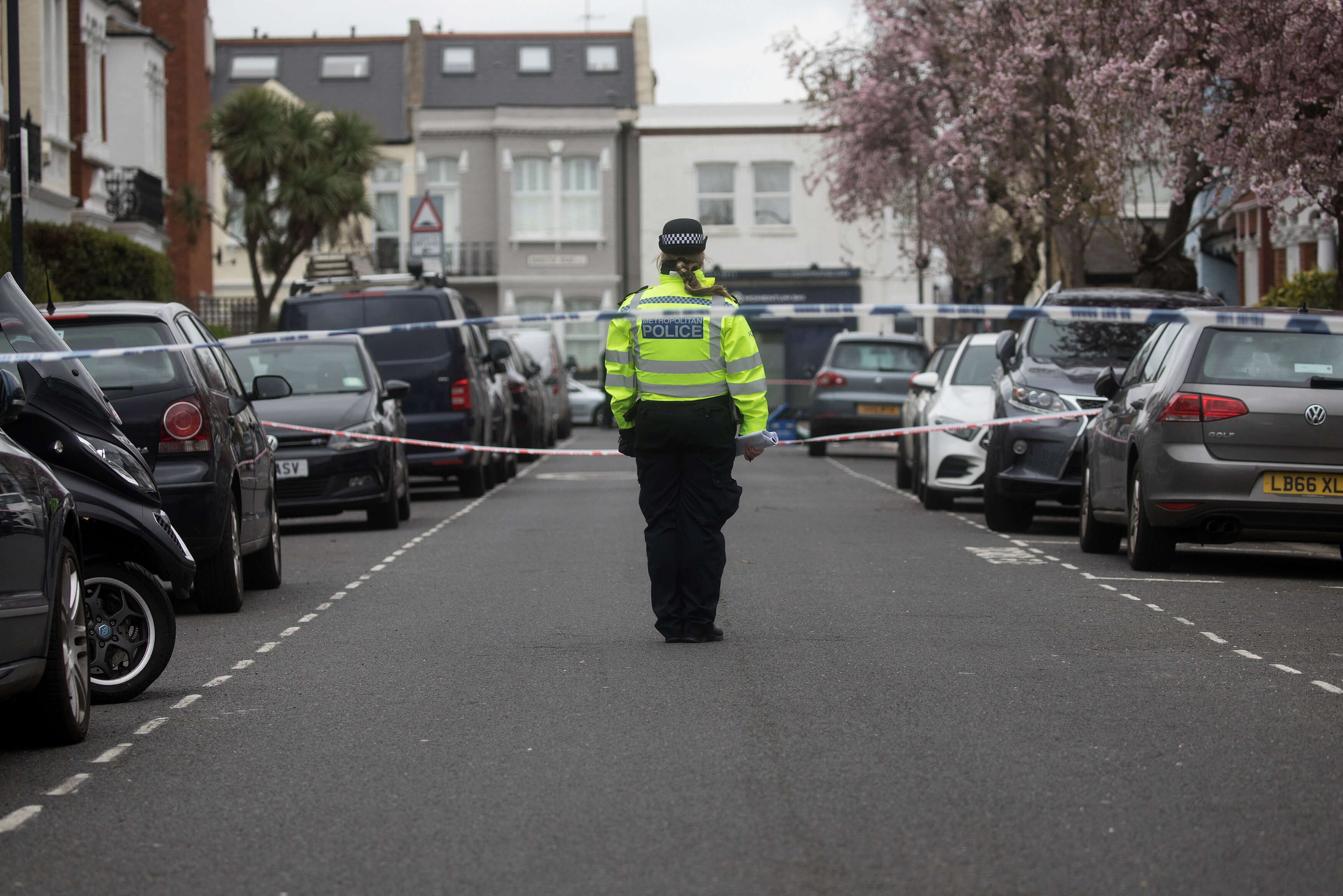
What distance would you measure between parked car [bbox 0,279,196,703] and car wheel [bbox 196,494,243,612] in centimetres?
255

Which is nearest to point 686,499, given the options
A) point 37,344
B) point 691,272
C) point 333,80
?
point 691,272

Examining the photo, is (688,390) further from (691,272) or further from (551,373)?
(551,373)

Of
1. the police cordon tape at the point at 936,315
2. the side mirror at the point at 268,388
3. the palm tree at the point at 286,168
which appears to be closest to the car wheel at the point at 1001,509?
the police cordon tape at the point at 936,315

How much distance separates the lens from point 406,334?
20250mm

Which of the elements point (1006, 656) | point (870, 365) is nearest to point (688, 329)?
point (1006, 656)

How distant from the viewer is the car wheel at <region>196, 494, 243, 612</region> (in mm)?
10500

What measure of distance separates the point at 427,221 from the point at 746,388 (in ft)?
75.5

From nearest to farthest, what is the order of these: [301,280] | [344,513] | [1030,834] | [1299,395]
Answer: [1030,834] → [1299,395] → [344,513] → [301,280]

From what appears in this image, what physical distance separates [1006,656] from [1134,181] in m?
17.8

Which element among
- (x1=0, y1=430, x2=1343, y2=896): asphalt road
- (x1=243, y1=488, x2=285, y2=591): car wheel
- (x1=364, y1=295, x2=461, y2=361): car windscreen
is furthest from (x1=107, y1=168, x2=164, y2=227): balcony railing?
(x1=0, y1=430, x2=1343, y2=896): asphalt road

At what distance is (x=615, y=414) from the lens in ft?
29.7

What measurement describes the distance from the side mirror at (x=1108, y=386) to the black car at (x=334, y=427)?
5944 mm

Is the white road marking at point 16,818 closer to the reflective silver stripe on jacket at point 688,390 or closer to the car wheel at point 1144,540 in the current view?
the reflective silver stripe on jacket at point 688,390

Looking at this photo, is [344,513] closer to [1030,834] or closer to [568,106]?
[1030,834]
